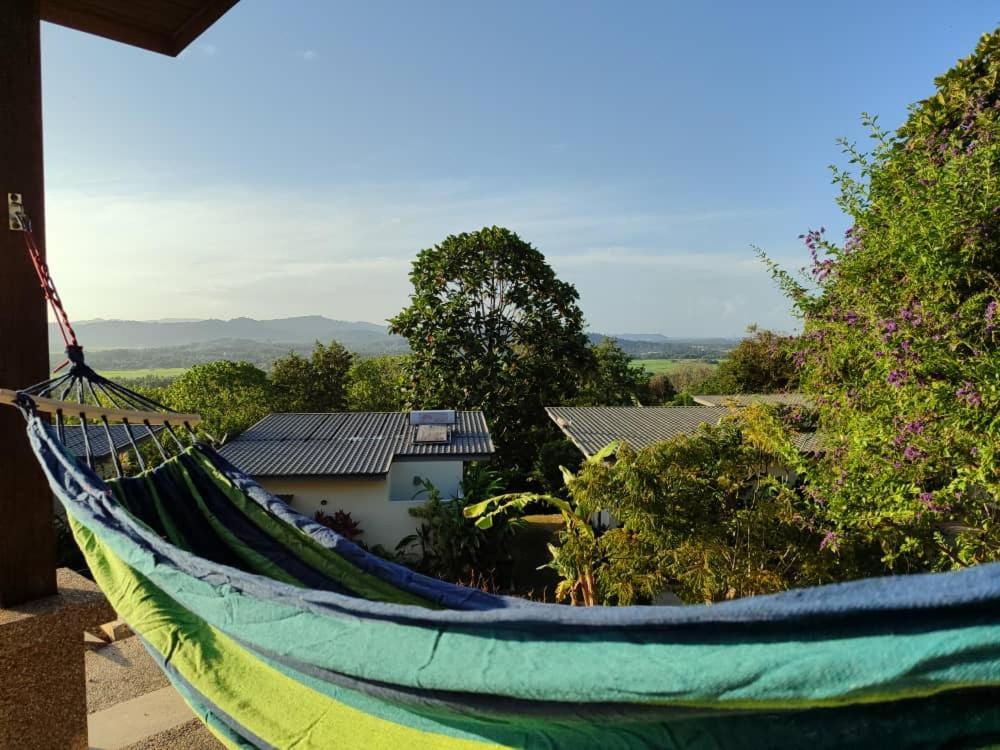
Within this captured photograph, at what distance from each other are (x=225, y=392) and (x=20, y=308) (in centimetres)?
1472

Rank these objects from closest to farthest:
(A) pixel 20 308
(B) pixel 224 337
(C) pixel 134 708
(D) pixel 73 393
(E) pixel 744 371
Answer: (A) pixel 20 308 < (D) pixel 73 393 < (C) pixel 134 708 < (E) pixel 744 371 < (B) pixel 224 337

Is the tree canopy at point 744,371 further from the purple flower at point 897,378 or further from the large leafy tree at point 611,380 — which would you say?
the purple flower at point 897,378

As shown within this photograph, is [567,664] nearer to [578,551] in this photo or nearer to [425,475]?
[578,551]

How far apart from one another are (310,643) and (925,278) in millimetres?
3503

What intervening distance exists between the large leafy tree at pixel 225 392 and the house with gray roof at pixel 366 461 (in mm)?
4349

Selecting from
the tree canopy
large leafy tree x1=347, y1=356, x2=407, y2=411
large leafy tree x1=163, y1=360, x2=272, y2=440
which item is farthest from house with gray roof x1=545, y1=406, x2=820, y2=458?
large leafy tree x1=163, y1=360, x2=272, y2=440

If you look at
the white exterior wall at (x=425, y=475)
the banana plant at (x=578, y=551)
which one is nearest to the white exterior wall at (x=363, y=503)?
the white exterior wall at (x=425, y=475)

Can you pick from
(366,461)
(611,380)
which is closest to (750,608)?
(366,461)

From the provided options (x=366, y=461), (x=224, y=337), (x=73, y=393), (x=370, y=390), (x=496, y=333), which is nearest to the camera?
(x=73, y=393)

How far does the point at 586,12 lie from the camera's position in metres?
7.15

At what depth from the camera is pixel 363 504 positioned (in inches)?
324

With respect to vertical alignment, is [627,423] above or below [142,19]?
below

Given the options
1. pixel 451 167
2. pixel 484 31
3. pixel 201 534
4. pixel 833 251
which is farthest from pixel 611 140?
pixel 201 534

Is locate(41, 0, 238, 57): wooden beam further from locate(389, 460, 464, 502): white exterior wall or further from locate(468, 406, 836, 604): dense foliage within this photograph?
locate(389, 460, 464, 502): white exterior wall
